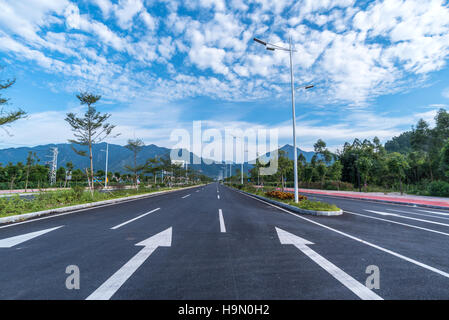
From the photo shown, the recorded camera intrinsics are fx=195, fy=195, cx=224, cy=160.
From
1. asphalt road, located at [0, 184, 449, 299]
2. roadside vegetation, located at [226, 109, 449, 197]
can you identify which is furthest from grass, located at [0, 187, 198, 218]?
roadside vegetation, located at [226, 109, 449, 197]

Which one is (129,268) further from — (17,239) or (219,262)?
(17,239)

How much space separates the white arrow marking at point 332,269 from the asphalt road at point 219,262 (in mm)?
15

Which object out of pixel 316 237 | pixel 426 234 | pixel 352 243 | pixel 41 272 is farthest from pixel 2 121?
pixel 426 234

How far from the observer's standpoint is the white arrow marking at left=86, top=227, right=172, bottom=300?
252 cm

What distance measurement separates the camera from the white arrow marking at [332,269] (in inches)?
103

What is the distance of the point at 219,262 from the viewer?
3584 millimetres

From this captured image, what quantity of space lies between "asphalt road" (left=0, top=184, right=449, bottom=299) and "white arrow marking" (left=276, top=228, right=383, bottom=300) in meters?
0.01

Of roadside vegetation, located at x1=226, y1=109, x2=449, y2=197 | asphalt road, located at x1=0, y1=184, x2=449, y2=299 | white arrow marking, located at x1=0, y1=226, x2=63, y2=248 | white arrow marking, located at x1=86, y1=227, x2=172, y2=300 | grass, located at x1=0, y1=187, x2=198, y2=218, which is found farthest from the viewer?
roadside vegetation, located at x1=226, y1=109, x2=449, y2=197

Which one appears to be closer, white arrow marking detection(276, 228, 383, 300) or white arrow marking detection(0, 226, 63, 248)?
white arrow marking detection(276, 228, 383, 300)

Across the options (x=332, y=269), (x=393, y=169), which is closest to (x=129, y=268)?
(x=332, y=269)

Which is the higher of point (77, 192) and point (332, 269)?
point (77, 192)

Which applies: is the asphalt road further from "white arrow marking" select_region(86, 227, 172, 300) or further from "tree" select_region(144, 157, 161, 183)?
"tree" select_region(144, 157, 161, 183)

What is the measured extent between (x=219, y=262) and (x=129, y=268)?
5.04ft

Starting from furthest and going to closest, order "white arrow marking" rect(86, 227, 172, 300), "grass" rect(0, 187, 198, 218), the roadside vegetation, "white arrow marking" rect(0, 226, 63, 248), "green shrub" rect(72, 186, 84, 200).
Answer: the roadside vegetation < "green shrub" rect(72, 186, 84, 200) < "grass" rect(0, 187, 198, 218) < "white arrow marking" rect(0, 226, 63, 248) < "white arrow marking" rect(86, 227, 172, 300)
